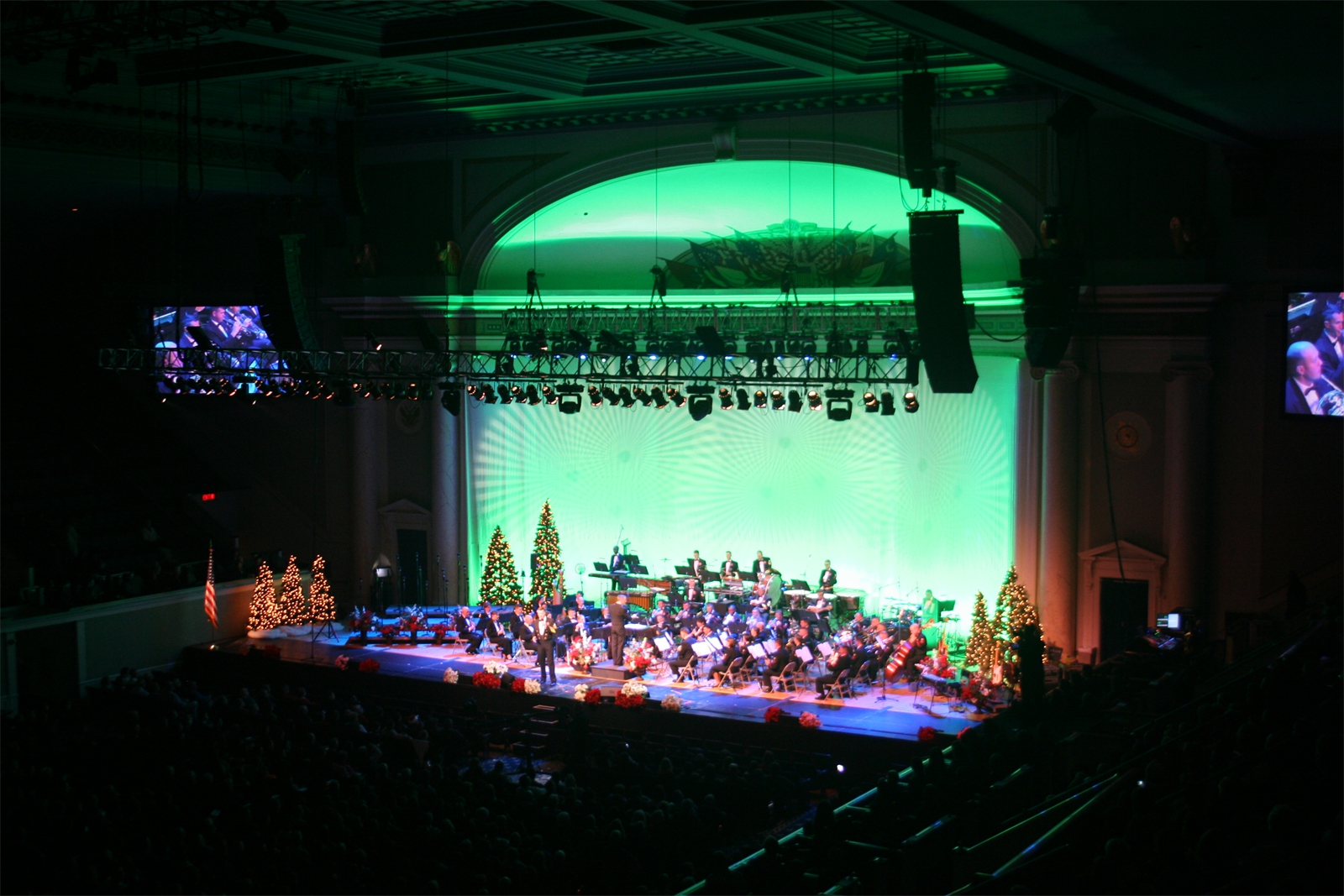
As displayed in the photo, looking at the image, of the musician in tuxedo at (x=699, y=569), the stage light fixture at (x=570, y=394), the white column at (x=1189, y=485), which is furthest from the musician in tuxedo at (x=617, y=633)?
the white column at (x=1189, y=485)

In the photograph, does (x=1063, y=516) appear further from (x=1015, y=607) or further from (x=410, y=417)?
(x=410, y=417)

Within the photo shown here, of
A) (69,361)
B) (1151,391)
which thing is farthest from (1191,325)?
(69,361)

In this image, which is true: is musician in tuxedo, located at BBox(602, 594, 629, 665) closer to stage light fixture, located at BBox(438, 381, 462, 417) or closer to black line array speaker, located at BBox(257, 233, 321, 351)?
stage light fixture, located at BBox(438, 381, 462, 417)

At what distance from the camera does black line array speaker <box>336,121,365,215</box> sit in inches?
638

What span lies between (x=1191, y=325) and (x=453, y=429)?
1299 centimetres

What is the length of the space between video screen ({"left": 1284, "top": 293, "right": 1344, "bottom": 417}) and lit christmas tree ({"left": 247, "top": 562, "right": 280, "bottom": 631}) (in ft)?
54.2

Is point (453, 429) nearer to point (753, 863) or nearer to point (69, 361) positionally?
point (69, 361)

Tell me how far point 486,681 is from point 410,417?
6.88m

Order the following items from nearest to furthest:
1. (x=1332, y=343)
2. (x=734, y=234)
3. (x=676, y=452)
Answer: (x=1332, y=343) → (x=734, y=234) → (x=676, y=452)

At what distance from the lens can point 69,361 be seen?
2600cm

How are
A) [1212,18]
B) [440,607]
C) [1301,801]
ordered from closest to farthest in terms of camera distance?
1. [1301,801]
2. [1212,18]
3. [440,607]

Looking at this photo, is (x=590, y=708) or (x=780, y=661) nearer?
(x=590, y=708)

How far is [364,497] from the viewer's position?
23.4 meters

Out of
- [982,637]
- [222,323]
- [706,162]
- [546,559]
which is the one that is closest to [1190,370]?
[982,637]
